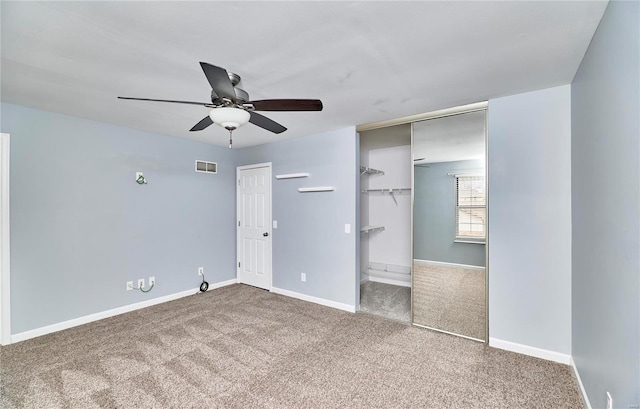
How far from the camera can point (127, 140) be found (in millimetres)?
3760

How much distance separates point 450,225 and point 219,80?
9.14ft

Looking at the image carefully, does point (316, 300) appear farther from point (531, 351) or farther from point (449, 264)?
point (531, 351)

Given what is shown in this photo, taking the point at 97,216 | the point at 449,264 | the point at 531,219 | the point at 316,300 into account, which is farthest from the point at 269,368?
the point at 97,216

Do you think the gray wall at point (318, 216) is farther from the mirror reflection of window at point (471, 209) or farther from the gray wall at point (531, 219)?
the gray wall at point (531, 219)

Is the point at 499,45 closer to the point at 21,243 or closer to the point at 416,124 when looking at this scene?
the point at 416,124

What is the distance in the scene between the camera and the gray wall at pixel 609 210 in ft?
4.09

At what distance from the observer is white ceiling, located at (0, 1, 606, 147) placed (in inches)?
59.9

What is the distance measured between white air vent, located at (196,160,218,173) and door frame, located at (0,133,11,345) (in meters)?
2.12

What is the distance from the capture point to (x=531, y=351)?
103 inches

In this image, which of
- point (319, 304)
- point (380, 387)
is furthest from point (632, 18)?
point (319, 304)

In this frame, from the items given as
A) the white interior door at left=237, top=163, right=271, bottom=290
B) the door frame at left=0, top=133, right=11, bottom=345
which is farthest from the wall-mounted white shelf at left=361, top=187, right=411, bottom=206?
the door frame at left=0, top=133, right=11, bottom=345

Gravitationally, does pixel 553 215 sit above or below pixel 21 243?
above

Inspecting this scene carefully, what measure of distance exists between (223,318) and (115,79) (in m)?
2.79

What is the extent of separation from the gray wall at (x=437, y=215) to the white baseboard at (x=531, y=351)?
81 centimetres
